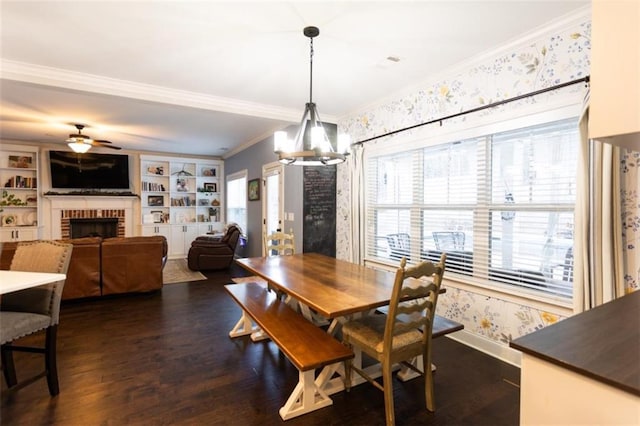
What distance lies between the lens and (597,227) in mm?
1981

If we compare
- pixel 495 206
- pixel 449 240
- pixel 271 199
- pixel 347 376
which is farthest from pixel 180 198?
pixel 495 206

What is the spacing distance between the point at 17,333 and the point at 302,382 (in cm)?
177

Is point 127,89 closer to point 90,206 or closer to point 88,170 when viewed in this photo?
point 88,170

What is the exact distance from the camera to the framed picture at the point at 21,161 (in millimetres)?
6480

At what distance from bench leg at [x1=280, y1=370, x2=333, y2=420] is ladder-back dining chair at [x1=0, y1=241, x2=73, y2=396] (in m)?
1.60

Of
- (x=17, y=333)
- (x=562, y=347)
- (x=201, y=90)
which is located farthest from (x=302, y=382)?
(x=201, y=90)

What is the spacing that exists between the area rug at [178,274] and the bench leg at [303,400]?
3.91 metres

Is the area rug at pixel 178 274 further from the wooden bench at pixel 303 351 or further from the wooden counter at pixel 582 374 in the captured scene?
the wooden counter at pixel 582 374

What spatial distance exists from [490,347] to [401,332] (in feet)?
4.51

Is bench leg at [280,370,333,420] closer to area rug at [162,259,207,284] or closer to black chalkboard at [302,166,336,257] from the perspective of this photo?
black chalkboard at [302,166,336,257]

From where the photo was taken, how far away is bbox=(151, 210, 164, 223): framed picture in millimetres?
7801

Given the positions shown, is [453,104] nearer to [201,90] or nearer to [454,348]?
[454,348]

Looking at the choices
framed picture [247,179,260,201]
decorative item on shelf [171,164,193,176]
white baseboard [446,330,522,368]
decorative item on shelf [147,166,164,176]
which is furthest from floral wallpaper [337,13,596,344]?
decorative item on shelf [147,166,164,176]

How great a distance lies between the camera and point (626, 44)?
3.09 feet
